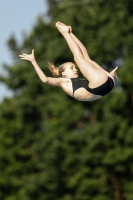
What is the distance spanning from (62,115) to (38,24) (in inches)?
241

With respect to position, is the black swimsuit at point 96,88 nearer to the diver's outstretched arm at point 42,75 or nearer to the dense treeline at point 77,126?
the diver's outstretched arm at point 42,75

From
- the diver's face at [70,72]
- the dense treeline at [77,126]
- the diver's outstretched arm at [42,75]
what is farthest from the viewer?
the dense treeline at [77,126]

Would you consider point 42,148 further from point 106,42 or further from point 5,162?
point 106,42

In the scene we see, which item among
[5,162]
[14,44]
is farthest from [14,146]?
[14,44]

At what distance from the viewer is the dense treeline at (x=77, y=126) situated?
35812mm

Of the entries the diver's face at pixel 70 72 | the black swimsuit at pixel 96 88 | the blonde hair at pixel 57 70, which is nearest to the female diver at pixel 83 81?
the black swimsuit at pixel 96 88

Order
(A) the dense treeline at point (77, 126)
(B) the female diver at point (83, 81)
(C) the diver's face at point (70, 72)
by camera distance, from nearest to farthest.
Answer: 1. (B) the female diver at point (83, 81)
2. (C) the diver's face at point (70, 72)
3. (A) the dense treeline at point (77, 126)

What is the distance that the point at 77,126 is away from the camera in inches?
1521

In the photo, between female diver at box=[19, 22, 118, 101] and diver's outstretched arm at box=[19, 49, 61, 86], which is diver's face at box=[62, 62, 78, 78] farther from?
diver's outstretched arm at box=[19, 49, 61, 86]

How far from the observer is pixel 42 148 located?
36.7 meters

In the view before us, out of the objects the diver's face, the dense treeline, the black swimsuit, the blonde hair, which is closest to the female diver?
the black swimsuit

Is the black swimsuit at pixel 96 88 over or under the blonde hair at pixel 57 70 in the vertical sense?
under

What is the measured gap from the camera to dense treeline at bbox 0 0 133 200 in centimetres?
3581

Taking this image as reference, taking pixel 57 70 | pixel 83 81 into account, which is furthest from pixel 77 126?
pixel 83 81
